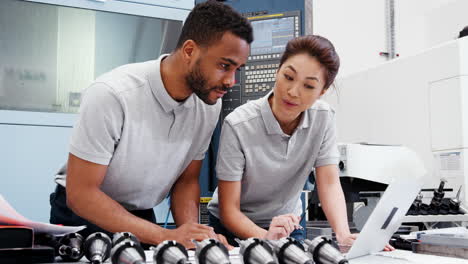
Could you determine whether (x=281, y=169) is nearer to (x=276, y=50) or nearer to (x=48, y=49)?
(x=276, y=50)

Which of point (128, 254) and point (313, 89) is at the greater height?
point (313, 89)

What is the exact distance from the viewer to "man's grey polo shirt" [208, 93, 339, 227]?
1517 millimetres

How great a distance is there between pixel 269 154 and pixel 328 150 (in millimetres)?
212

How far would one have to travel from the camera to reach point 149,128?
1.37 m

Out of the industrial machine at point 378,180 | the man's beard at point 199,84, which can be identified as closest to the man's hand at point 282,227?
the man's beard at point 199,84

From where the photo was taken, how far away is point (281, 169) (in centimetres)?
154

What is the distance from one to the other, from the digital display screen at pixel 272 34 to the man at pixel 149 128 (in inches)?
31.1

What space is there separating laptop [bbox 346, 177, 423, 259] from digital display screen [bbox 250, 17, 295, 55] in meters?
1.25

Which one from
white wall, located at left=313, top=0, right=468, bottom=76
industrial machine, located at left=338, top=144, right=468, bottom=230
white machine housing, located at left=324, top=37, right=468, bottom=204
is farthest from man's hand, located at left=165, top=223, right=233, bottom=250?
white wall, located at left=313, top=0, right=468, bottom=76

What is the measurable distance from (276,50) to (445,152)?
1149mm

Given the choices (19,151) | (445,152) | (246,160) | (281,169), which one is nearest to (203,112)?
(246,160)

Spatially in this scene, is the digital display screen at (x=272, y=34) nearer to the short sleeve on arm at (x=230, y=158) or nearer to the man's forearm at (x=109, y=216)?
the short sleeve on arm at (x=230, y=158)

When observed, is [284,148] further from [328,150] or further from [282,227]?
[282,227]

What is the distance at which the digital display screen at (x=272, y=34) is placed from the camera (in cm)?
219
